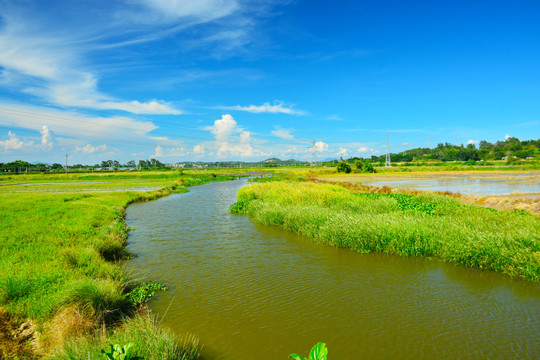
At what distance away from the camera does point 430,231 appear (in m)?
12.7

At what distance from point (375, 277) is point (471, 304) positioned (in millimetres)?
2981

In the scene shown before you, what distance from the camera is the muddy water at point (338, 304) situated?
6.74 metres

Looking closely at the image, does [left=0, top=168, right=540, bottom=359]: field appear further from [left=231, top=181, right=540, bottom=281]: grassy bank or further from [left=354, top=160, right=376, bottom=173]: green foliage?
[left=354, top=160, right=376, bottom=173]: green foliage

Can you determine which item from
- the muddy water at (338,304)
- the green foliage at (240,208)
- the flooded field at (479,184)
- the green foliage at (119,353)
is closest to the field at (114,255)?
the muddy water at (338,304)

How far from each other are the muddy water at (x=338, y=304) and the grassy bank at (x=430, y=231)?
0.56 m

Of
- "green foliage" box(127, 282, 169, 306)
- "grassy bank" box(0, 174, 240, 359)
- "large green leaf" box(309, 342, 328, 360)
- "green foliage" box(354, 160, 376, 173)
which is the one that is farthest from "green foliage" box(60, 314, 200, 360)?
"green foliage" box(354, 160, 376, 173)

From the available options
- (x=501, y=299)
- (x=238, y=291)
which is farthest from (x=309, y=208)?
(x=501, y=299)

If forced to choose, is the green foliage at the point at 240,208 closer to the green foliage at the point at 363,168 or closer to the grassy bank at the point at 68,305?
the grassy bank at the point at 68,305

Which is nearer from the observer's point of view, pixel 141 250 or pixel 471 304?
pixel 471 304

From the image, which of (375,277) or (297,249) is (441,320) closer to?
(375,277)

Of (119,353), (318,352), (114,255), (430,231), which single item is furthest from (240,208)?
(318,352)

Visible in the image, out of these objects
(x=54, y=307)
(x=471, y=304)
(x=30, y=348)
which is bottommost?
(x=471, y=304)

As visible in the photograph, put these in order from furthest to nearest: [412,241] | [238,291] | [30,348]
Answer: [412,241] → [238,291] → [30,348]

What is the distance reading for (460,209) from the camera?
16.2 metres
